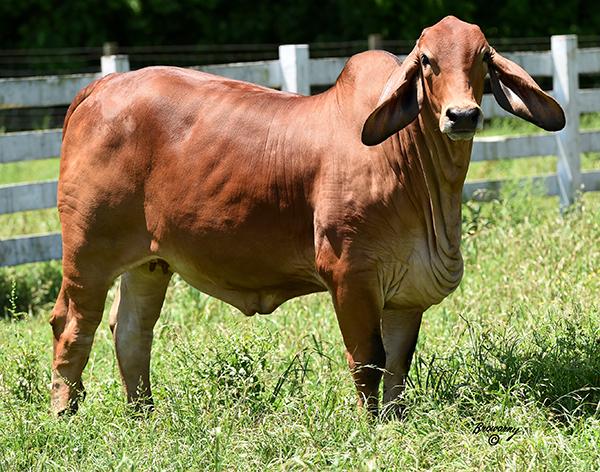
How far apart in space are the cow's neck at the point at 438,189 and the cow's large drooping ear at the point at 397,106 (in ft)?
0.42

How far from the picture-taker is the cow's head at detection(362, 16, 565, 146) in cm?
461

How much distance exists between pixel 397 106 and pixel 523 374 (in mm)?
1318

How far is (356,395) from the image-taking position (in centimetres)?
518

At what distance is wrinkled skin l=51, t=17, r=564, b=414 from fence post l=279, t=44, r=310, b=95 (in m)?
3.33

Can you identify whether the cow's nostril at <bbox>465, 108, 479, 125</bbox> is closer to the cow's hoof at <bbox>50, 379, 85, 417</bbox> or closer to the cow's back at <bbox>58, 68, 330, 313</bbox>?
the cow's back at <bbox>58, 68, 330, 313</bbox>

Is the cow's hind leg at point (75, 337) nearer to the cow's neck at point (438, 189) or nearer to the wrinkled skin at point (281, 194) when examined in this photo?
the wrinkled skin at point (281, 194)

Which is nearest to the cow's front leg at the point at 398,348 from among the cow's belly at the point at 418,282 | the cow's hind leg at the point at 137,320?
the cow's belly at the point at 418,282

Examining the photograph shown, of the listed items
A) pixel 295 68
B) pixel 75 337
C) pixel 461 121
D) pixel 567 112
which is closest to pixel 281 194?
pixel 461 121

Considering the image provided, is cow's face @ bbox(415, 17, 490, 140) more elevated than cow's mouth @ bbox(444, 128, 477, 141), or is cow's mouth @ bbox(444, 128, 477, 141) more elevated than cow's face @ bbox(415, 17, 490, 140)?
cow's face @ bbox(415, 17, 490, 140)

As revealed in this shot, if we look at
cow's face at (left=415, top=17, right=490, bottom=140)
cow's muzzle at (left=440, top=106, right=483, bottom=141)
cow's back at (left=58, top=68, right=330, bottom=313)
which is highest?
cow's face at (left=415, top=17, right=490, bottom=140)

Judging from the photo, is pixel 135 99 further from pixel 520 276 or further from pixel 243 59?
pixel 243 59

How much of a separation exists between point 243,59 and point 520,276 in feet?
36.1

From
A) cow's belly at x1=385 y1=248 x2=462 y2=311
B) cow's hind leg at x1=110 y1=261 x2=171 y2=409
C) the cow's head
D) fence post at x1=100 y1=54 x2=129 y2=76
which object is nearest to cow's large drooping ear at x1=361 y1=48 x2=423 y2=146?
the cow's head

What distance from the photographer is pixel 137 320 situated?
18.9ft
